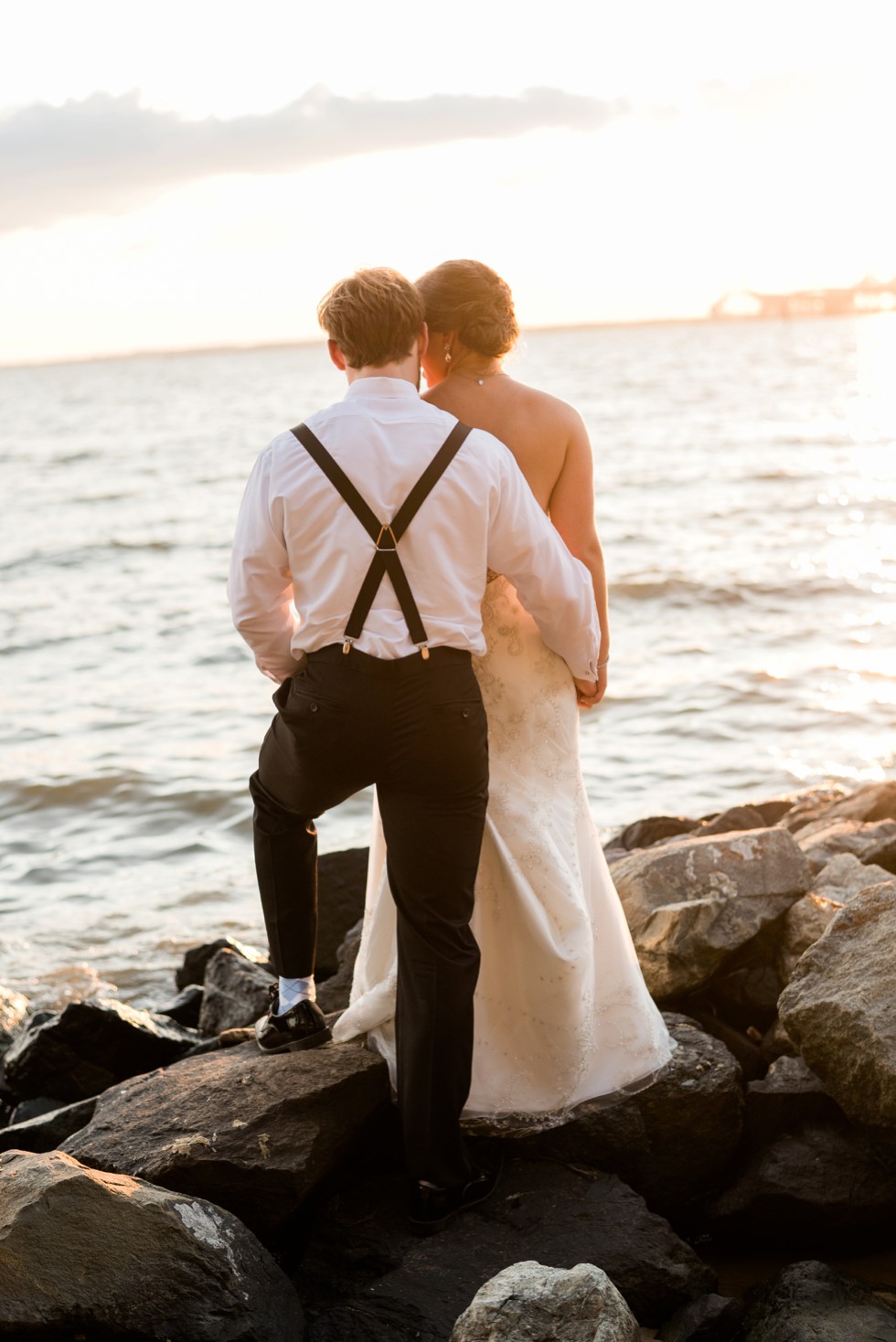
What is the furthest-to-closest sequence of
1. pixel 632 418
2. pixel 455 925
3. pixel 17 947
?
pixel 632 418
pixel 17 947
pixel 455 925

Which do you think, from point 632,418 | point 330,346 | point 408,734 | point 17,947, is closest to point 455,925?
point 408,734

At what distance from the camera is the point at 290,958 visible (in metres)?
3.68

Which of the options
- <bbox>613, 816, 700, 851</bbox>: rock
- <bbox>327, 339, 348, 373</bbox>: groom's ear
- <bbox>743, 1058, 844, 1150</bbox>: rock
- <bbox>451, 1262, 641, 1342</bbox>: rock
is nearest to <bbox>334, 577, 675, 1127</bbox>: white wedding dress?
<bbox>743, 1058, 844, 1150</bbox>: rock

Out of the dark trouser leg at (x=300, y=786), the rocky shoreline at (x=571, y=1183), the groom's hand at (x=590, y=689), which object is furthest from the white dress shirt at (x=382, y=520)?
the rocky shoreline at (x=571, y=1183)

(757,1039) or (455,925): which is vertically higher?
(455,925)

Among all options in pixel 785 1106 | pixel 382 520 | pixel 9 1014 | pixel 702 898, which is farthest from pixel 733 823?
pixel 382 520

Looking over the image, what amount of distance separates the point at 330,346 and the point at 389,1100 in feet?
6.59

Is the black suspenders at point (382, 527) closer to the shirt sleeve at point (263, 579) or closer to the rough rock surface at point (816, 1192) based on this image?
the shirt sleeve at point (263, 579)

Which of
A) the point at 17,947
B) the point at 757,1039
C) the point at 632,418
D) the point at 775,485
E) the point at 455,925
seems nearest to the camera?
the point at 455,925

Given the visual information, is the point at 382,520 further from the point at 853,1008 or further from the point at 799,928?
the point at 799,928

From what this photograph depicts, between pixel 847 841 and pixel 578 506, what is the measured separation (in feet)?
9.17

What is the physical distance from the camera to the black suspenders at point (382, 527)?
9.93ft

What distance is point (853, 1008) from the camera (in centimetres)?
345

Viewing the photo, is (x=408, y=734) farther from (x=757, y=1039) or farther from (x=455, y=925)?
(x=757, y=1039)
